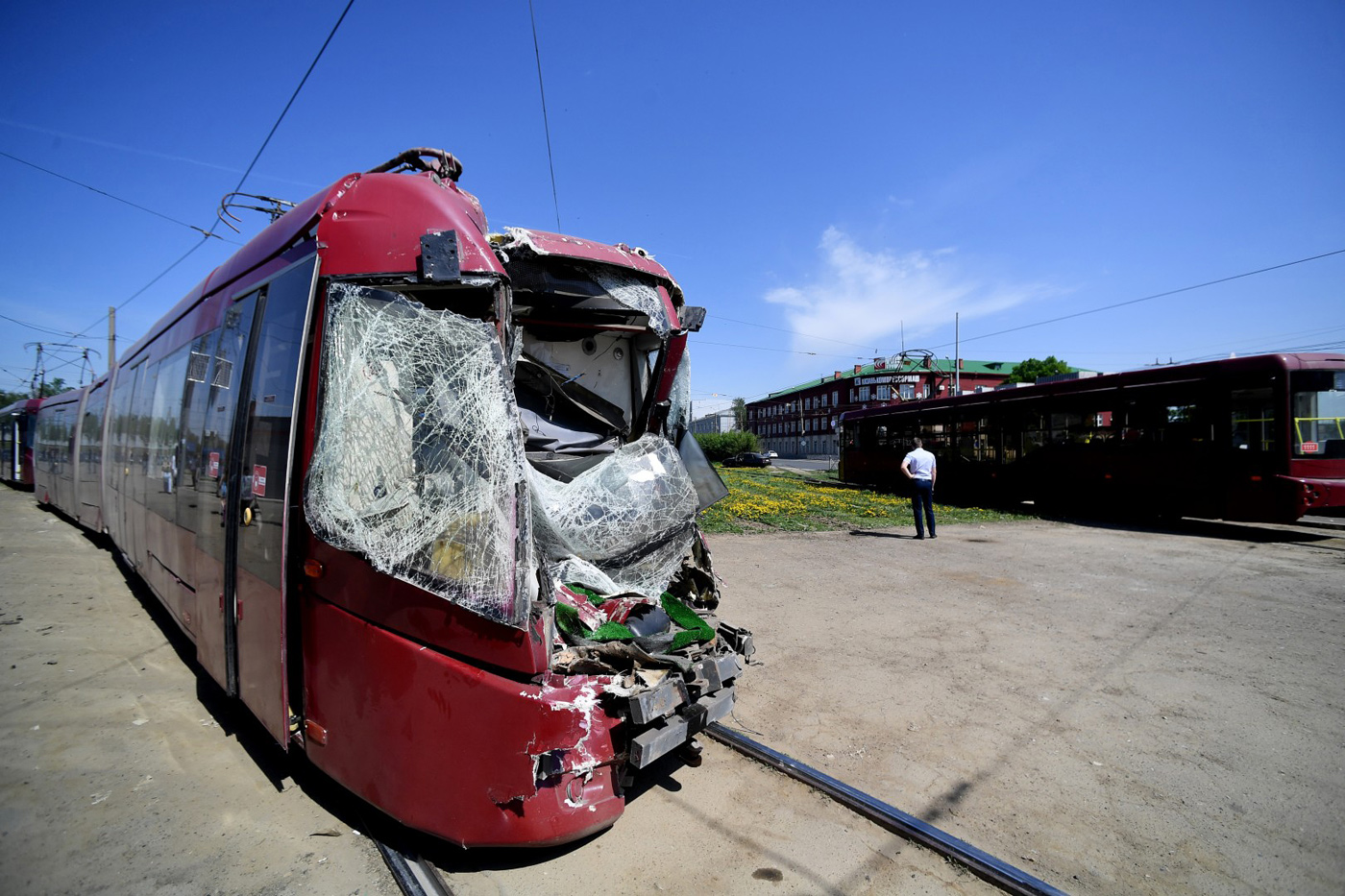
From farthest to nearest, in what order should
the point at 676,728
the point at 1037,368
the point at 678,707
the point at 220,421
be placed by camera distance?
1. the point at 1037,368
2. the point at 220,421
3. the point at 678,707
4. the point at 676,728

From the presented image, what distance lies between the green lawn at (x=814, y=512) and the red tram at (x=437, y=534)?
9942 millimetres

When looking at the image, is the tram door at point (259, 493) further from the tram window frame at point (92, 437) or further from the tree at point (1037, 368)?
the tree at point (1037, 368)

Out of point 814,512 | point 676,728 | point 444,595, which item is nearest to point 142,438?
point 444,595

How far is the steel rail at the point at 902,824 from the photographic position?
2.58m

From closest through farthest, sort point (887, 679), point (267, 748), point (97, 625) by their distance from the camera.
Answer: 1. point (267, 748)
2. point (887, 679)
3. point (97, 625)

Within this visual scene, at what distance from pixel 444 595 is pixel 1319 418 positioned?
15.1 metres

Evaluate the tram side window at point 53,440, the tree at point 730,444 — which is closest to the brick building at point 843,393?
the tree at point 730,444

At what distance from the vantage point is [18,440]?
21.1 metres

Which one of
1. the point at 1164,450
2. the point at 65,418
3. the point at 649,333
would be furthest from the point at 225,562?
the point at 1164,450

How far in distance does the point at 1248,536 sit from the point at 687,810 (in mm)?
14215

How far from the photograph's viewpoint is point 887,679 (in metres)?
4.91

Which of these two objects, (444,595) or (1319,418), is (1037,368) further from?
(444,595)

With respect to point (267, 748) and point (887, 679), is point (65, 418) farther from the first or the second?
point (887, 679)

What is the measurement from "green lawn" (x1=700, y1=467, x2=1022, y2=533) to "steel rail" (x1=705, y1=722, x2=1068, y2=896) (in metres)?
9.59
